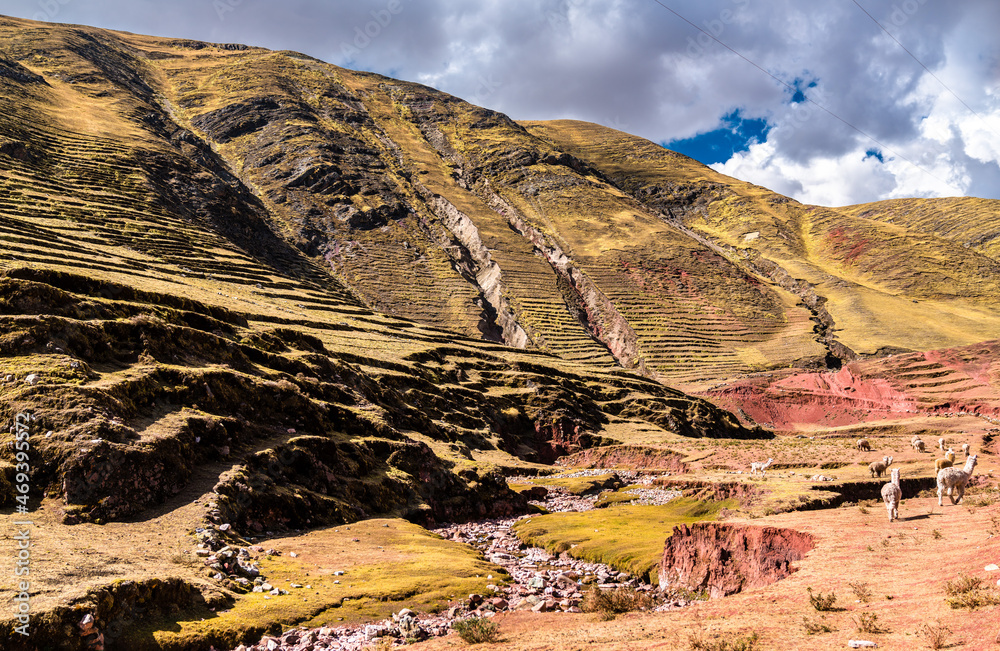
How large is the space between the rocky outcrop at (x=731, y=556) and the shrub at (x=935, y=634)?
711 cm

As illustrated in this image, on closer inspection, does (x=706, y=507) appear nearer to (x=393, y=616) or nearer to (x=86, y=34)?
(x=393, y=616)

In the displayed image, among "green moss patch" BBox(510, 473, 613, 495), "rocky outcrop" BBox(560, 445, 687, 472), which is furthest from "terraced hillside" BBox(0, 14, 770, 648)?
"green moss patch" BBox(510, 473, 613, 495)

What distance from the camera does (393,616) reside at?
16.3 m

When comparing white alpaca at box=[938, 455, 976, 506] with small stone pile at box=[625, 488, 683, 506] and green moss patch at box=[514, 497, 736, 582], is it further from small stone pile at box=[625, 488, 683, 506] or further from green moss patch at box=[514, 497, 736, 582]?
small stone pile at box=[625, 488, 683, 506]

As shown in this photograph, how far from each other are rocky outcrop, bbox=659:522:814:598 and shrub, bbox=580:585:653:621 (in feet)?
6.79

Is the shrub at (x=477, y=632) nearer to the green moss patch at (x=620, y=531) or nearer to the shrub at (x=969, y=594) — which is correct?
the shrub at (x=969, y=594)

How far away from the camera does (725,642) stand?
1026 centimetres

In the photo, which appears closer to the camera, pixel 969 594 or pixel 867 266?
pixel 969 594

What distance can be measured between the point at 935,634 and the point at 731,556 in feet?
32.4

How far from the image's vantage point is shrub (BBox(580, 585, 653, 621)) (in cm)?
1566

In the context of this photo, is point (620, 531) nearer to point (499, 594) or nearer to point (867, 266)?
point (499, 594)

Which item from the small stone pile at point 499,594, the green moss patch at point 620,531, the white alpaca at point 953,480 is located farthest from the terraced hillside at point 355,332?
the white alpaca at point 953,480

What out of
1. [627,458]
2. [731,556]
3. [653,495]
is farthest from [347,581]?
[627,458]

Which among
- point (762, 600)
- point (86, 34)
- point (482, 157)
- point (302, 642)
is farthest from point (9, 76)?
point (762, 600)
